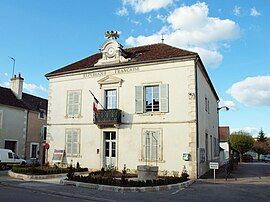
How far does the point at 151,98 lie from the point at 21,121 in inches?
654

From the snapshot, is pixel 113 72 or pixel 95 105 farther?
pixel 113 72

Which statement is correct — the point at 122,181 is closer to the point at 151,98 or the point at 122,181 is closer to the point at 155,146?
the point at 155,146

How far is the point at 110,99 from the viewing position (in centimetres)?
2148

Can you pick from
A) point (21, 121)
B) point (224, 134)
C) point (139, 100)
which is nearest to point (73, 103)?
point (139, 100)

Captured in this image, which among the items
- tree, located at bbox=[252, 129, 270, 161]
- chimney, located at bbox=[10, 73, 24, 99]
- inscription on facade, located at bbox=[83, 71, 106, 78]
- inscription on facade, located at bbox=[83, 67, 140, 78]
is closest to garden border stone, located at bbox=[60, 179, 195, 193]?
inscription on facade, located at bbox=[83, 67, 140, 78]

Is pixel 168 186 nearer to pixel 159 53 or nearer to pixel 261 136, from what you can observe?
pixel 159 53

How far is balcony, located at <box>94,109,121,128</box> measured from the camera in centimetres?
2020

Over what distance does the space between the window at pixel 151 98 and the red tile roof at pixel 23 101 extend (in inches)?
592

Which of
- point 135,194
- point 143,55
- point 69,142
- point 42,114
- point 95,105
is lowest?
point 135,194

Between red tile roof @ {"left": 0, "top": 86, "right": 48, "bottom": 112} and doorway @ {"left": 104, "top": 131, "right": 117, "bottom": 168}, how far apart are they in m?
12.9

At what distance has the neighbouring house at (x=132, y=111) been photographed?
61.7ft

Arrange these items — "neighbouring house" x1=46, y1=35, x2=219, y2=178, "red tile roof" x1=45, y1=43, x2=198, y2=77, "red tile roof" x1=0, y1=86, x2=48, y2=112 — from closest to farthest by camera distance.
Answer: "neighbouring house" x1=46, y1=35, x2=219, y2=178, "red tile roof" x1=45, y1=43, x2=198, y2=77, "red tile roof" x1=0, y1=86, x2=48, y2=112

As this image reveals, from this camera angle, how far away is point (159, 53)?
2106 centimetres

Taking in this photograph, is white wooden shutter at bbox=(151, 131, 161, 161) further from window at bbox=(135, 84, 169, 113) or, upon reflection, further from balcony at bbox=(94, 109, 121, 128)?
balcony at bbox=(94, 109, 121, 128)
